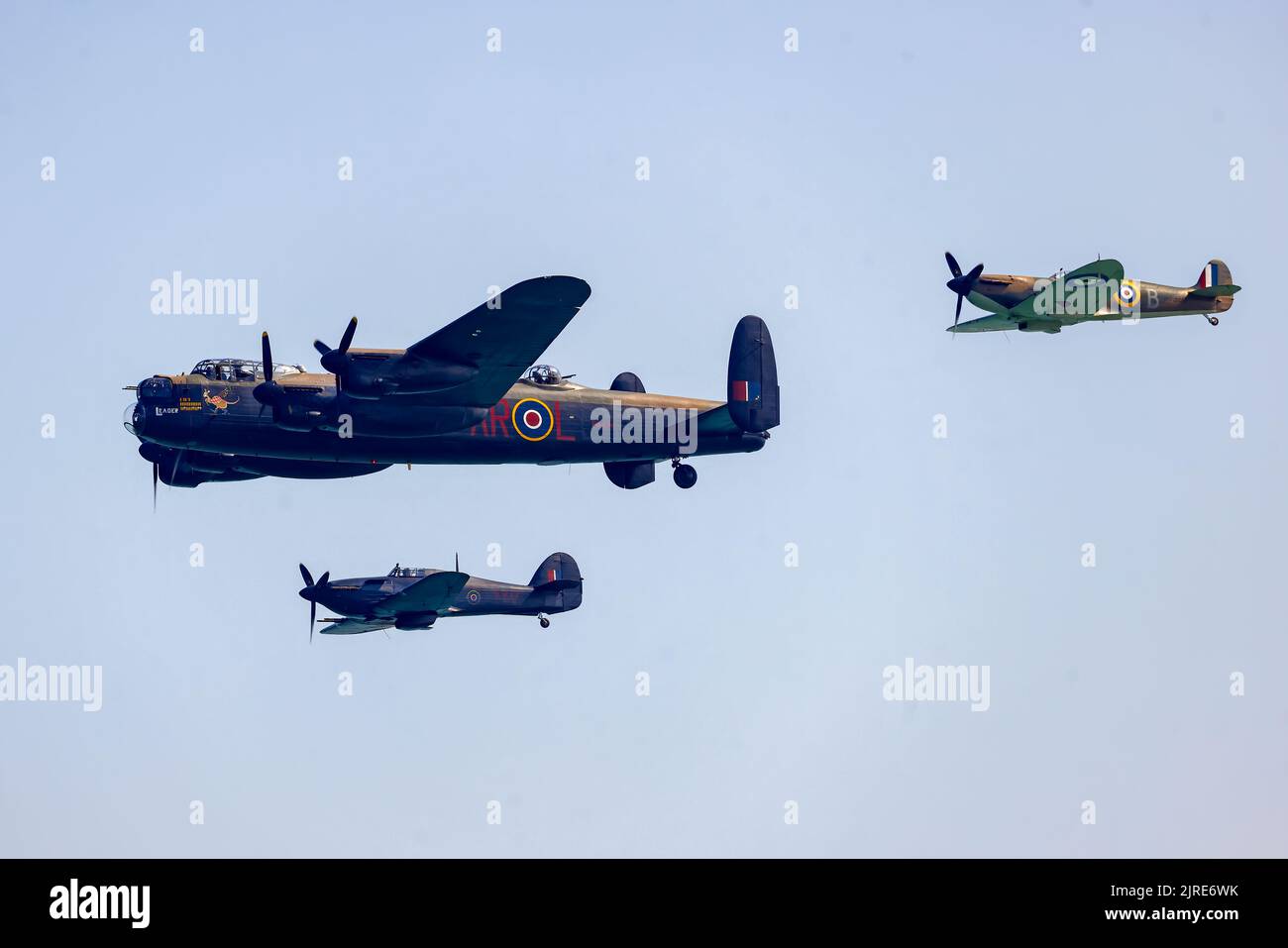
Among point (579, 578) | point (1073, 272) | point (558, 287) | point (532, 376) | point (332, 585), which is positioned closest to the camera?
point (558, 287)

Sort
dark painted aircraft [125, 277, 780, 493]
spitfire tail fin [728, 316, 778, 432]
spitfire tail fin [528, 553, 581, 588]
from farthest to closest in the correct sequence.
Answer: spitfire tail fin [528, 553, 581, 588], spitfire tail fin [728, 316, 778, 432], dark painted aircraft [125, 277, 780, 493]

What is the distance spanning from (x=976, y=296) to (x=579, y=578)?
19415mm

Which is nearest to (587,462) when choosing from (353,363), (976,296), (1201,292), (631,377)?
(631,377)

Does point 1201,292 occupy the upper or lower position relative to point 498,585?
upper

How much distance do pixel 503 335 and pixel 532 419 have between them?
3.60 metres

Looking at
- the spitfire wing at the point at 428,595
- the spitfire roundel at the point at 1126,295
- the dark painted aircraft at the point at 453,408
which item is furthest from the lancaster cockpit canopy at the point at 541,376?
the spitfire roundel at the point at 1126,295

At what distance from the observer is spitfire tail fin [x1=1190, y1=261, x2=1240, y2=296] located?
50594 mm

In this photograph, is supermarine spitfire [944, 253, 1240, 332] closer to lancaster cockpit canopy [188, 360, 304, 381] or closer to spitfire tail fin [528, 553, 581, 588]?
spitfire tail fin [528, 553, 581, 588]

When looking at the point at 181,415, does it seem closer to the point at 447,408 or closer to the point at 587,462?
the point at 447,408

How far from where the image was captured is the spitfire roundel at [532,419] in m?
43.2

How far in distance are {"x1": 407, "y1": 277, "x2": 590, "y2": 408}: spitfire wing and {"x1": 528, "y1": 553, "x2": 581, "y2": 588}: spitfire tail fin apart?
19330 millimetres

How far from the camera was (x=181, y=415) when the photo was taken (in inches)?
1614

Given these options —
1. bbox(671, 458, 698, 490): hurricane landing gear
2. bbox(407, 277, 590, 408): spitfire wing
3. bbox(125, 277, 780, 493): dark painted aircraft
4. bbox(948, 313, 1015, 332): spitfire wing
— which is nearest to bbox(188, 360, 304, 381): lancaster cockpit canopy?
bbox(125, 277, 780, 493): dark painted aircraft

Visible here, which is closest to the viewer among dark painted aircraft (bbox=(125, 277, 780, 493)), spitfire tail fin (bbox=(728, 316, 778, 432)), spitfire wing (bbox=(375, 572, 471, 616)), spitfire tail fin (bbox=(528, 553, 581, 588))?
dark painted aircraft (bbox=(125, 277, 780, 493))
